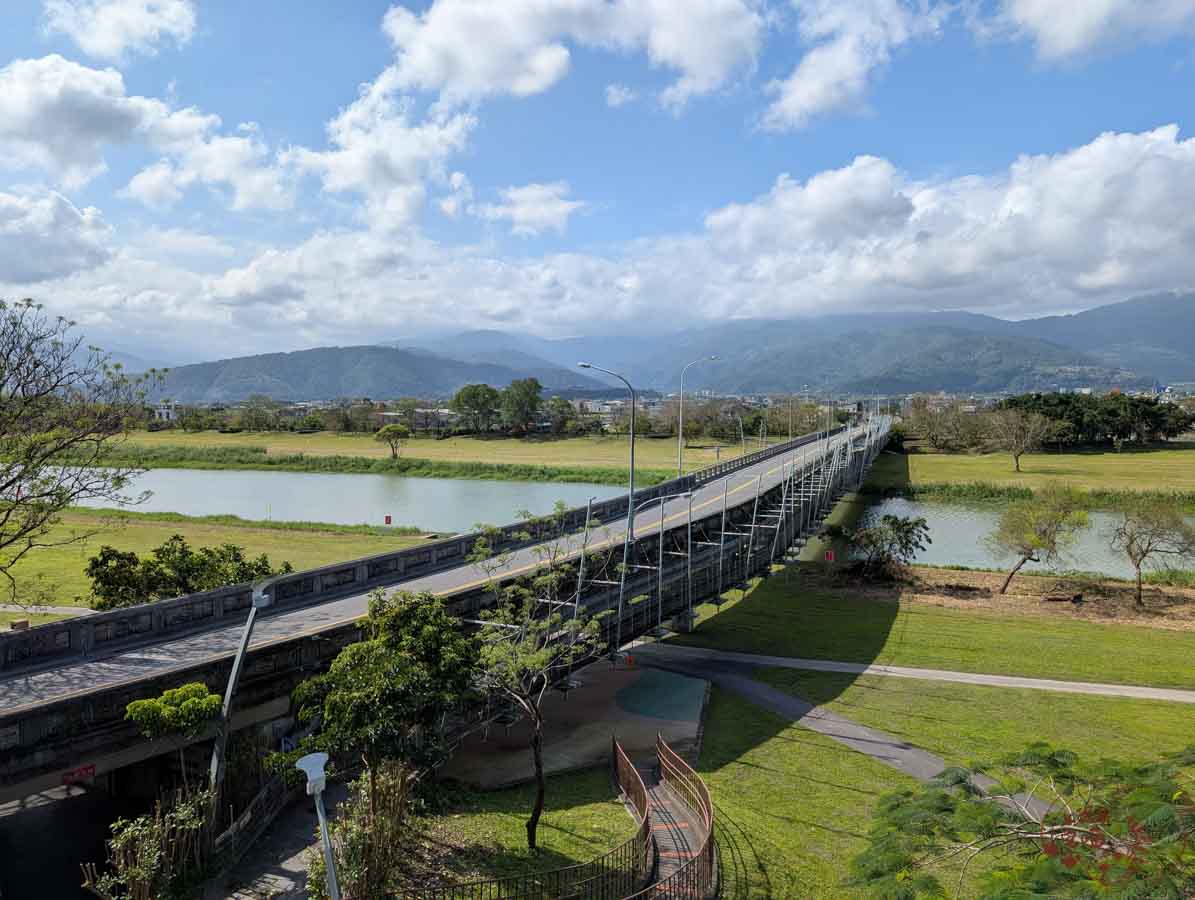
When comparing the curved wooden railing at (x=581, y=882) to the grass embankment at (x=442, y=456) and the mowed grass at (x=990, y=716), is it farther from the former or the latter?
the grass embankment at (x=442, y=456)

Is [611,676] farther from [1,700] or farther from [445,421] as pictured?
[445,421]

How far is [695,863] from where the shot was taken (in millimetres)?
15047

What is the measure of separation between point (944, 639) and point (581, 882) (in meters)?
26.9

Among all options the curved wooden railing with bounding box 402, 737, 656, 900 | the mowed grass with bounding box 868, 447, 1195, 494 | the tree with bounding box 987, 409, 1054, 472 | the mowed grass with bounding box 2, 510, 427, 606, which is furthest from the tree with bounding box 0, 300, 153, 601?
the tree with bounding box 987, 409, 1054, 472

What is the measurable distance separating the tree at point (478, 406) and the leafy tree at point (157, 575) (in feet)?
416

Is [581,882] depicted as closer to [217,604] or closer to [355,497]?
[217,604]

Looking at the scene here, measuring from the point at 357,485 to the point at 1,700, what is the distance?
82756 millimetres

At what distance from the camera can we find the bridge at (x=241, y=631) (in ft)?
49.8

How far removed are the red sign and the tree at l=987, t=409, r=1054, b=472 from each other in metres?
116

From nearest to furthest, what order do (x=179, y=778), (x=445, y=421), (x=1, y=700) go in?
(x=1, y=700)
(x=179, y=778)
(x=445, y=421)

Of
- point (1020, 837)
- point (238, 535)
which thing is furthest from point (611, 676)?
point (238, 535)

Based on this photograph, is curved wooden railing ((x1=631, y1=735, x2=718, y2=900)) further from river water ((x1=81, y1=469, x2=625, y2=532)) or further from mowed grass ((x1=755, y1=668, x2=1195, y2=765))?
river water ((x1=81, y1=469, x2=625, y2=532))

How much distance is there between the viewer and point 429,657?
16.1m

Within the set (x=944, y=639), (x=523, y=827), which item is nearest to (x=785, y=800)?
(x=523, y=827)
